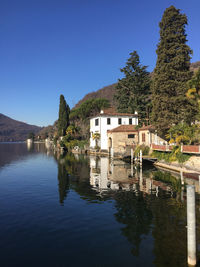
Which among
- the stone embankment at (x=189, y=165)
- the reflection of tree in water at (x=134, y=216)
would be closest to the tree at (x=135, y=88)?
the stone embankment at (x=189, y=165)

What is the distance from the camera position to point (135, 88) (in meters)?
58.3

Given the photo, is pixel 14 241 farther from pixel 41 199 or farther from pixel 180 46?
pixel 180 46

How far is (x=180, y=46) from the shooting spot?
3272 centimetres

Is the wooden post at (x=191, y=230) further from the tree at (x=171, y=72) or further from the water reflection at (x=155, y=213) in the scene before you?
the tree at (x=171, y=72)

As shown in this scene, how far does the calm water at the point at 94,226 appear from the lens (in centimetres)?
802

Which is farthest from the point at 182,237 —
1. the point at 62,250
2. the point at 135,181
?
the point at 135,181

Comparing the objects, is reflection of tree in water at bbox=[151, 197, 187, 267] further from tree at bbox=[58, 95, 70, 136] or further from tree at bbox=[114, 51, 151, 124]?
tree at bbox=[58, 95, 70, 136]

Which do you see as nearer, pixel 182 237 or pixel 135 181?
pixel 182 237

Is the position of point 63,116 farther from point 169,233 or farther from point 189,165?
point 169,233

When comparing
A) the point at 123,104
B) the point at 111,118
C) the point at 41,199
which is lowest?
the point at 41,199

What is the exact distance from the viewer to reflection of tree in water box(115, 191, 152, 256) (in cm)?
970

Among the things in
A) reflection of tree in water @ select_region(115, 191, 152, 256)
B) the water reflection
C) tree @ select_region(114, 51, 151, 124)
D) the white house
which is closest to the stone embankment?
the water reflection

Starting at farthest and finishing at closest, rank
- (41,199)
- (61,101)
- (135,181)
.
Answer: (61,101) < (135,181) < (41,199)

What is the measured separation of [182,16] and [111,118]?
26345mm
